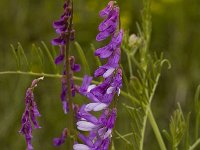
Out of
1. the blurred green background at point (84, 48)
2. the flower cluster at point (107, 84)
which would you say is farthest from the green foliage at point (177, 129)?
the blurred green background at point (84, 48)

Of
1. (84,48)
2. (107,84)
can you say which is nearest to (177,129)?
(107,84)

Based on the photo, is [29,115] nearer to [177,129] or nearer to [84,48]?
[177,129]

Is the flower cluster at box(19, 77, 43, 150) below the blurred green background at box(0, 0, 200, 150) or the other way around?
the other way around

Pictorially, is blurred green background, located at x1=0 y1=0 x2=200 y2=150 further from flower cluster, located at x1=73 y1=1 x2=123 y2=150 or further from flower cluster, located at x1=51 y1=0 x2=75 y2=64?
flower cluster, located at x1=73 y1=1 x2=123 y2=150

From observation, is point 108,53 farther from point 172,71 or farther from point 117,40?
point 172,71

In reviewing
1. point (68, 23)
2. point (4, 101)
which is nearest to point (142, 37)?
point (68, 23)

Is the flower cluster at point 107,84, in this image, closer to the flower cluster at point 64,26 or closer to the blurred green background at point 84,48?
the flower cluster at point 64,26

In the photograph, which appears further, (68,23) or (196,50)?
(196,50)

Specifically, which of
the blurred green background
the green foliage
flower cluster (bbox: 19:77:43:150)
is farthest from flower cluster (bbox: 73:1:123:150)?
the blurred green background
